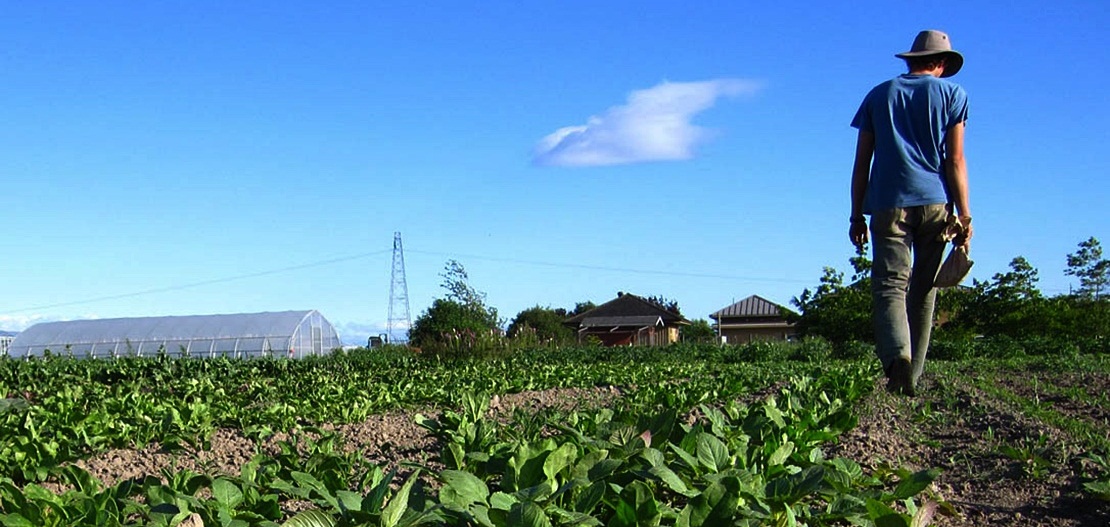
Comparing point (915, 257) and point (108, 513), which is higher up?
point (915, 257)

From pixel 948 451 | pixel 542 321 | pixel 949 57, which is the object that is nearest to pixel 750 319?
pixel 542 321

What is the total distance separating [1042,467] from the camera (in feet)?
11.0

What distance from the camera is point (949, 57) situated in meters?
5.79

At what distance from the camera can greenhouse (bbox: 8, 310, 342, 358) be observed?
1242 inches

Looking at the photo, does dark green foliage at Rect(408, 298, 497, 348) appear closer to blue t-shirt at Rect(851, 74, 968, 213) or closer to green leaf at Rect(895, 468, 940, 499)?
blue t-shirt at Rect(851, 74, 968, 213)

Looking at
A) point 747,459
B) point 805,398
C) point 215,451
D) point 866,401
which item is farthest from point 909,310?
point 215,451

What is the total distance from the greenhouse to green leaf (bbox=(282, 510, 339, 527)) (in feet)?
95.5

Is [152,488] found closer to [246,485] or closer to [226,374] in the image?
[246,485]

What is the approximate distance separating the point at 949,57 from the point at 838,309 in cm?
2298

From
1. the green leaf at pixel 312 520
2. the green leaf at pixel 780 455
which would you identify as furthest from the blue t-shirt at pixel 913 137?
the green leaf at pixel 312 520

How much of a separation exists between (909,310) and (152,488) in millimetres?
4514

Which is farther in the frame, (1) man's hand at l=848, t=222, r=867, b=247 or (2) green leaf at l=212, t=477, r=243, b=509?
(1) man's hand at l=848, t=222, r=867, b=247

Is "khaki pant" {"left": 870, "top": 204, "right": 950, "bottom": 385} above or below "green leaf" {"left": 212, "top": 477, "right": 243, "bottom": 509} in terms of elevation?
above

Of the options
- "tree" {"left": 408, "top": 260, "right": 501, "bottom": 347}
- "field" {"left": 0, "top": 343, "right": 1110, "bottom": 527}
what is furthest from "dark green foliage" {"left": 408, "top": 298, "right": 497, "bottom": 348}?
"field" {"left": 0, "top": 343, "right": 1110, "bottom": 527}
